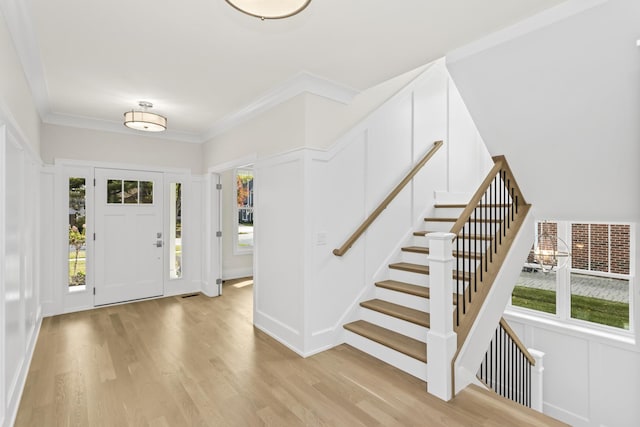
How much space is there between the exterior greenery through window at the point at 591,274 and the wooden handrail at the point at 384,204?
1.87 metres

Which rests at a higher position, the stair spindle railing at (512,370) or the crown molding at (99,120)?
the crown molding at (99,120)

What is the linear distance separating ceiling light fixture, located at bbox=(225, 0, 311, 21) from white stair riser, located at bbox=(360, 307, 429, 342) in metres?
2.52

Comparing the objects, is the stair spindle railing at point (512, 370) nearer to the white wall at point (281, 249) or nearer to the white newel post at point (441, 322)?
the white newel post at point (441, 322)

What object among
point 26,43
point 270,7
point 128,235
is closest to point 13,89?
point 26,43

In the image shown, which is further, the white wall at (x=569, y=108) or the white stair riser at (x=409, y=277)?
the white stair riser at (x=409, y=277)

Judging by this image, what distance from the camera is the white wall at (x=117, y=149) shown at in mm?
4148

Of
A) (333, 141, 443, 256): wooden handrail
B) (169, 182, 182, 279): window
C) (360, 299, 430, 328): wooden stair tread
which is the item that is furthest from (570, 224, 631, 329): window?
(169, 182, 182, 279): window

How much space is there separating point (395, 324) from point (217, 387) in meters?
1.62

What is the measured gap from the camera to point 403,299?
3199 millimetres

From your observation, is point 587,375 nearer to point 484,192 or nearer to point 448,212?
point 448,212

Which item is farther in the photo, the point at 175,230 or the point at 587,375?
the point at 175,230

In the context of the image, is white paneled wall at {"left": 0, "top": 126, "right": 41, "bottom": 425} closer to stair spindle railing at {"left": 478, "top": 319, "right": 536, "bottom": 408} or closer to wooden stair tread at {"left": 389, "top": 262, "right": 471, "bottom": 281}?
wooden stair tread at {"left": 389, "top": 262, "right": 471, "bottom": 281}

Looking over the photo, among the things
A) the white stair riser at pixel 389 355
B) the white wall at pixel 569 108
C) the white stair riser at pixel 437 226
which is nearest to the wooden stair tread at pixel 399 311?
the white stair riser at pixel 389 355

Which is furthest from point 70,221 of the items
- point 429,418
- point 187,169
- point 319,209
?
point 429,418
